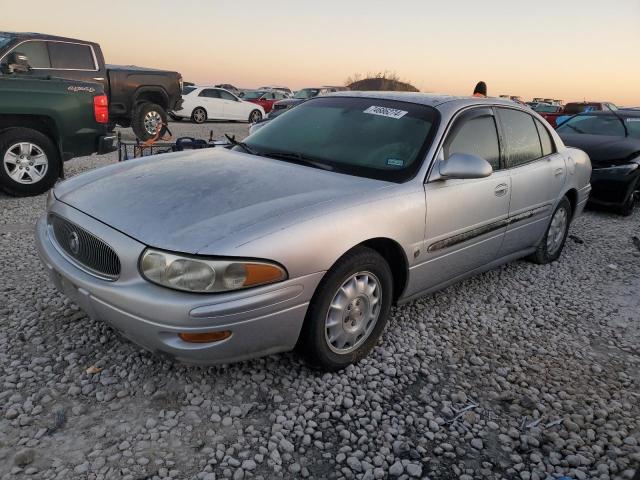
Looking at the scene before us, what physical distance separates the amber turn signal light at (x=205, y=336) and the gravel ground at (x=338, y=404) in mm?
442

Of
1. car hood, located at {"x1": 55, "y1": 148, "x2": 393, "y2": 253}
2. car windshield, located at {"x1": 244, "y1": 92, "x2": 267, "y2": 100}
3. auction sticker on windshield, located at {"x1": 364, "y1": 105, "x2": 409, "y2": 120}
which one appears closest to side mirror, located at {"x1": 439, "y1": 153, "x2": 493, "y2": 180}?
car hood, located at {"x1": 55, "y1": 148, "x2": 393, "y2": 253}

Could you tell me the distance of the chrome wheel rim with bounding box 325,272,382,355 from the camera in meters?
2.71

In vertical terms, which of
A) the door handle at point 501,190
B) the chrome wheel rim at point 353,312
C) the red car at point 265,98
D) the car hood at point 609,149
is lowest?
the red car at point 265,98

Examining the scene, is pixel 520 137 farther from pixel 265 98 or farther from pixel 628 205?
pixel 265 98

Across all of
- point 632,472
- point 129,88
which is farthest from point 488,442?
point 129,88

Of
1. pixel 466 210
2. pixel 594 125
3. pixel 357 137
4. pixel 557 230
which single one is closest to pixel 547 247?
pixel 557 230

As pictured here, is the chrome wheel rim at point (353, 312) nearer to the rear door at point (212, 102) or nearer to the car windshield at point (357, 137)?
the car windshield at point (357, 137)

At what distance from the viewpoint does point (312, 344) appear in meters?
2.63

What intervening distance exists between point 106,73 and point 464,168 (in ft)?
33.5

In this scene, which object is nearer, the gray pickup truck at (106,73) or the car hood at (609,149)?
the car hood at (609,149)

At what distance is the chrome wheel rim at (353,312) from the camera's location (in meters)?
2.71

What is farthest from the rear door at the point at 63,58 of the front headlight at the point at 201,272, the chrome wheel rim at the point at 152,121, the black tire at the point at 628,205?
the black tire at the point at 628,205

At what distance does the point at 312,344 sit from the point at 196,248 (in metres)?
0.82

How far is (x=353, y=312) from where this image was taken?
9.25 feet
